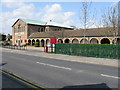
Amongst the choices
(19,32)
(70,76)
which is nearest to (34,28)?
(19,32)

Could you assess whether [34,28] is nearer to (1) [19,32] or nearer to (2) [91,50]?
(1) [19,32]

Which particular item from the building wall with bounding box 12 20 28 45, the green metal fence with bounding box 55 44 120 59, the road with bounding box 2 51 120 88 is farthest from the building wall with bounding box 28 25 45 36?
the road with bounding box 2 51 120 88

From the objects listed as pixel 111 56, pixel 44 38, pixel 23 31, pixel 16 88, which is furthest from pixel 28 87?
Result: pixel 23 31

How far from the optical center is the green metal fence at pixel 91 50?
57.3 feet

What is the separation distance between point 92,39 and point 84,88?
3439 cm

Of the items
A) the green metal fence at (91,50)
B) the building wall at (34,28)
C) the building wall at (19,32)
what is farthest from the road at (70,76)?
the building wall at (19,32)

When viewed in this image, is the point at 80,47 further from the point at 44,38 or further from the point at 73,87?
the point at 44,38

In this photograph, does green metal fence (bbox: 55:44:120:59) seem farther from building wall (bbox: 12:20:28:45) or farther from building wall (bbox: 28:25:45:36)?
building wall (bbox: 12:20:28:45)

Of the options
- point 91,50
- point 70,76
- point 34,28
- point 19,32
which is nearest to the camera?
point 70,76

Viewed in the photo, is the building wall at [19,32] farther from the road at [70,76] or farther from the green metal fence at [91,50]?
the road at [70,76]

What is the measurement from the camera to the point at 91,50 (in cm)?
1966

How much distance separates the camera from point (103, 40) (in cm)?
3744

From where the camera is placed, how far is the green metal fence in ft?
57.3

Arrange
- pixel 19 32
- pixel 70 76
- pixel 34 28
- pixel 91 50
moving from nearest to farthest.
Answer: pixel 70 76 → pixel 91 50 → pixel 34 28 → pixel 19 32
